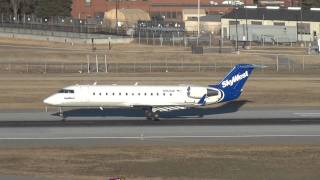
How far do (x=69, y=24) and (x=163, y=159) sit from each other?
5213 inches

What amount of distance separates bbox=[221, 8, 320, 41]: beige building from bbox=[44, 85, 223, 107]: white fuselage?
101239mm

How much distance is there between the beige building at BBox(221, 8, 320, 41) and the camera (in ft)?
498

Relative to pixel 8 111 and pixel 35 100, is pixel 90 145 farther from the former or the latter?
pixel 35 100

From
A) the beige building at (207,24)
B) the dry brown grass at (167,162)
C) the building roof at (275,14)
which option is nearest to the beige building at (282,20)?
the building roof at (275,14)

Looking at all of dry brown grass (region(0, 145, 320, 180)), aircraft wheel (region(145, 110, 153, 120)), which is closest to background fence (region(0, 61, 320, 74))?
aircraft wheel (region(145, 110, 153, 120))

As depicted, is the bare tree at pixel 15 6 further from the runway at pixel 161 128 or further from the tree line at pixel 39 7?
the runway at pixel 161 128

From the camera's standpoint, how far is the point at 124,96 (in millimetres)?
50719

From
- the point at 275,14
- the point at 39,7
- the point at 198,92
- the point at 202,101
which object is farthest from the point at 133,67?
the point at 39,7

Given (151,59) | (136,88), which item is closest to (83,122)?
(136,88)

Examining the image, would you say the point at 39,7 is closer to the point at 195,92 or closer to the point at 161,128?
the point at 195,92

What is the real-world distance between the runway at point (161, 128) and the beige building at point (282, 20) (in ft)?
320

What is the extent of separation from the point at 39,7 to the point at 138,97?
469ft

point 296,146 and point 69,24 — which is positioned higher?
point 69,24

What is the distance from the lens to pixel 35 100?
64000 mm
